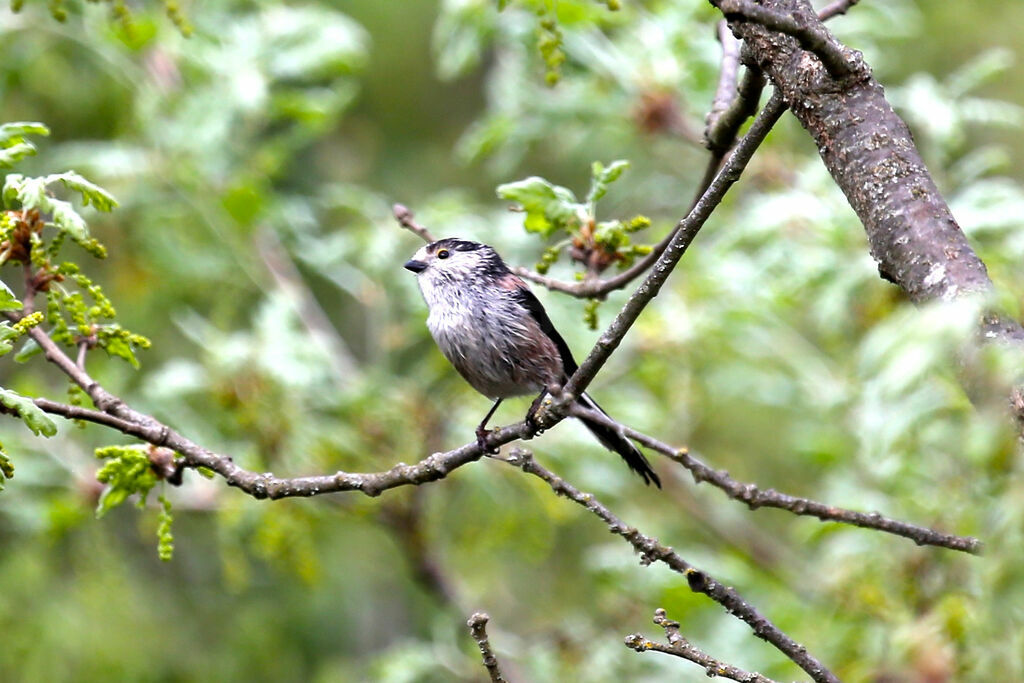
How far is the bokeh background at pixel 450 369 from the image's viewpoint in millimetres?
4762

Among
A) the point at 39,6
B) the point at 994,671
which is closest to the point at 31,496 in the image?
the point at 39,6

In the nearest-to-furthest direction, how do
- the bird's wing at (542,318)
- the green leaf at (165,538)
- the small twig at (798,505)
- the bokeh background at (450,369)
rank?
1. the small twig at (798,505)
2. the green leaf at (165,538)
3. the bird's wing at (542,318)
4. the bokeh background at (450,369)

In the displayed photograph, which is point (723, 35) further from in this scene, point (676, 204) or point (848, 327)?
point (676, 204)

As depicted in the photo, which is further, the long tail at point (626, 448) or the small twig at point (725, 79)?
the long tail at point (626, 448)

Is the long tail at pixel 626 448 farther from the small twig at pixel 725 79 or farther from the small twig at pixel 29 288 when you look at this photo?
the small twig at pixel 29 288

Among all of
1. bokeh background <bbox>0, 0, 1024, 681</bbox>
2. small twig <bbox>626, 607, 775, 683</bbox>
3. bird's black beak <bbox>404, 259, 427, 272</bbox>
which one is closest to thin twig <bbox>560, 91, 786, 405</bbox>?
small twig <bbox>626, 607, 775, 683</bbox>

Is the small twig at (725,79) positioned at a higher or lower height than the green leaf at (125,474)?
higher

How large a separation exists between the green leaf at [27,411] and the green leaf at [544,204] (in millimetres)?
1290

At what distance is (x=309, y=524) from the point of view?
5.59 meters

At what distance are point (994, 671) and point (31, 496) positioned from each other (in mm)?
5122

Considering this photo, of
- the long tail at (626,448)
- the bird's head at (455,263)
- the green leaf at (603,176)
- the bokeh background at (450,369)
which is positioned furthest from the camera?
the bokeh background at (450,369)

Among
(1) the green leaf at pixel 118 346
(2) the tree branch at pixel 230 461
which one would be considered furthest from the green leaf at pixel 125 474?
(1) the green leaf at pixel 118 346

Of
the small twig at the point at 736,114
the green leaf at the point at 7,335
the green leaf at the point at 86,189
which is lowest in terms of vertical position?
the green leaf at the point at 7,335

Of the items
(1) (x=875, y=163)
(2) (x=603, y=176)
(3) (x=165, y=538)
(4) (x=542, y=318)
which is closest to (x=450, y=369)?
(4) (x=542, y=318)
